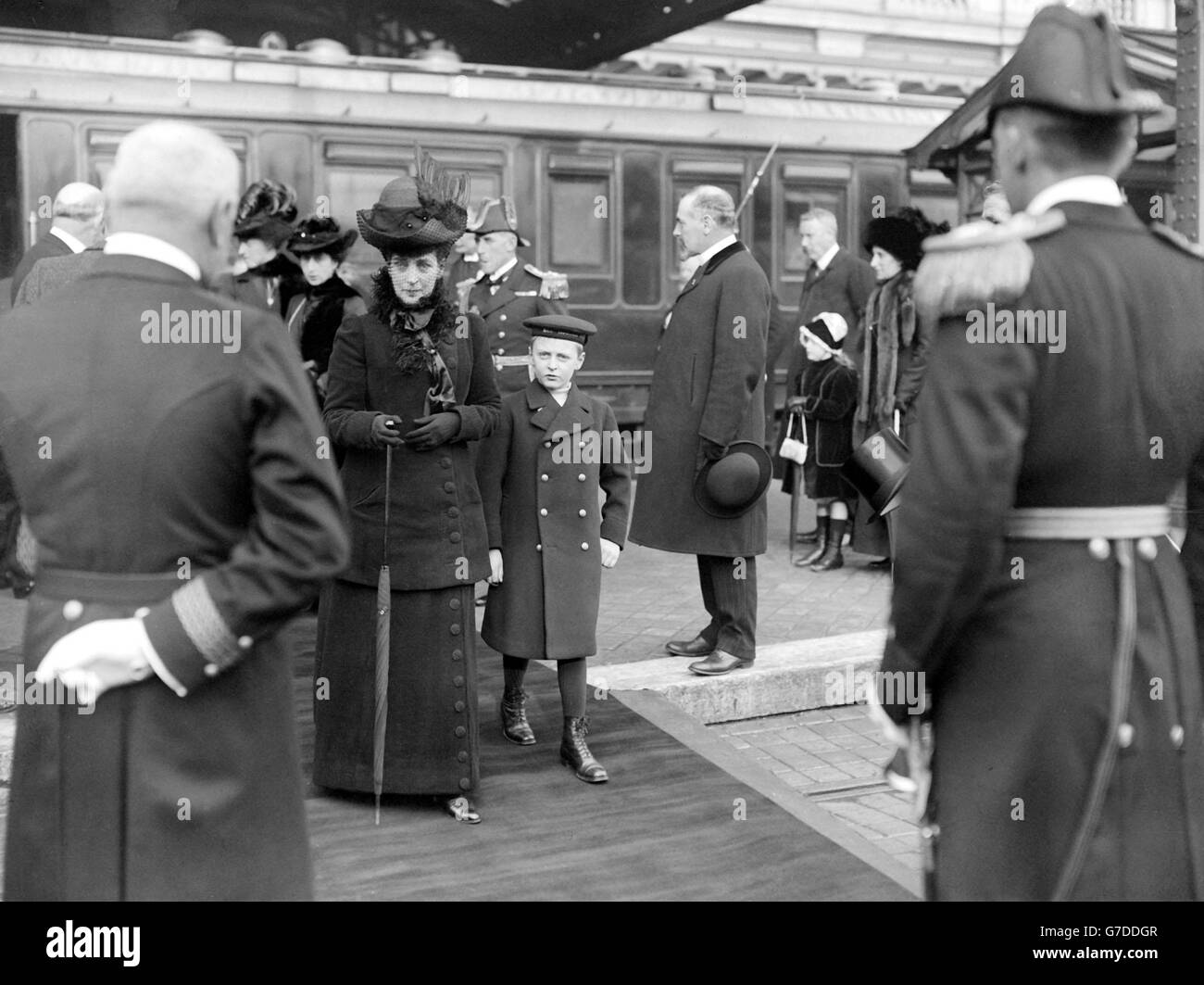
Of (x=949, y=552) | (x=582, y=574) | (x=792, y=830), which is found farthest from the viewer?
(x=582, y=574)

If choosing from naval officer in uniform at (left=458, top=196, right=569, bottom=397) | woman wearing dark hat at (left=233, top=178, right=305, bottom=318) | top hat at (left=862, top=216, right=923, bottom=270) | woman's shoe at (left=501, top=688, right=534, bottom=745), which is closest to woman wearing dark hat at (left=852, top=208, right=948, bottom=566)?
top hat at (left=862, top=216, right=923, bottom=270)

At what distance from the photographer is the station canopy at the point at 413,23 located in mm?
15484

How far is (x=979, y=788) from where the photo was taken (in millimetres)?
2773

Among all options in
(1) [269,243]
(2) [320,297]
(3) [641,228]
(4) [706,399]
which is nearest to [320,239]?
(2) [320,297]

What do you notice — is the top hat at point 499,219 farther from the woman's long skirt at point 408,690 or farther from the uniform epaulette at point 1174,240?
the uniform epaulette at point 1174,240

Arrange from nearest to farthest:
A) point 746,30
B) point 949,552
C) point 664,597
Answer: point 949,552, point 664,597, point 746,30

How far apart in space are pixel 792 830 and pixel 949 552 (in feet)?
8.46

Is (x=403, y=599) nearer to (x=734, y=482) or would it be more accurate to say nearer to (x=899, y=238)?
(x=734, y=482)

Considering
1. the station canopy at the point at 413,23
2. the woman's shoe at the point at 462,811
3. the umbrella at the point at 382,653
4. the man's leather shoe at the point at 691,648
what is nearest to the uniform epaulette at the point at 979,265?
the umbrella at the point at 382,653

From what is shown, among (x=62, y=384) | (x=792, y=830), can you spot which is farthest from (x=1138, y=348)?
(x=792, y=830)

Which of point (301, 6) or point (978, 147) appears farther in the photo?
point (301, 6)

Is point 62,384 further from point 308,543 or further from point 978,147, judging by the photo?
point 978,147

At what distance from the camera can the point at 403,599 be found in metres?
5.14

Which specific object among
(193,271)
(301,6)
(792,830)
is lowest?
(792,830)
